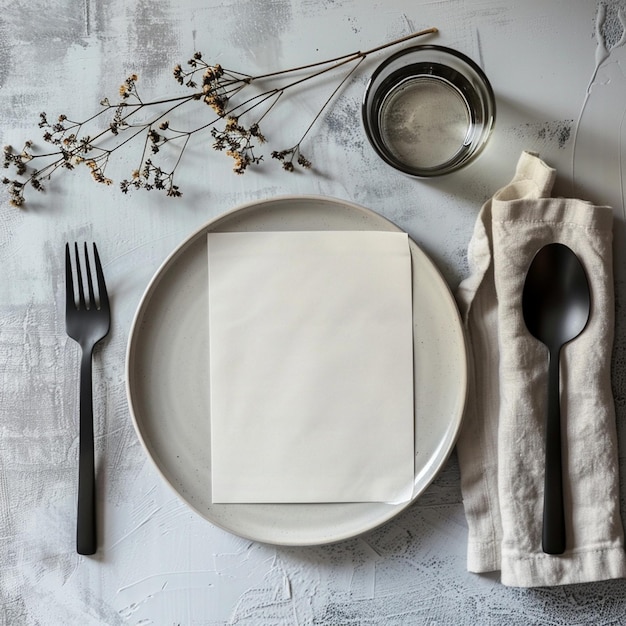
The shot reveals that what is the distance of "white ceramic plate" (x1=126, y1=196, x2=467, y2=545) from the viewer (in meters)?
0.66

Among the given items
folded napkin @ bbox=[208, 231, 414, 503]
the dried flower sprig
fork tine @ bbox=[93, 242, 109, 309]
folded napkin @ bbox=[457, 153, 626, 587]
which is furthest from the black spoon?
fork tine @ bbox=[93, 242, 109, 309]

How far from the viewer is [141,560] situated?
70 centimetres

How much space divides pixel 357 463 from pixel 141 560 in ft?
0.90

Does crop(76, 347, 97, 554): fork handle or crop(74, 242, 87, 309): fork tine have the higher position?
crop(74, 242, 87, 309): fork tine

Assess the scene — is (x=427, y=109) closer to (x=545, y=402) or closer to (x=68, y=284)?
(x=545, y=402)

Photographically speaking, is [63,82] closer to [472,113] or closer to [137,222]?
[137,222]

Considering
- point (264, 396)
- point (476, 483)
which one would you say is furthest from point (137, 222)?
point (476, 483)

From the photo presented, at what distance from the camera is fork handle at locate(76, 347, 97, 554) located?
677 mm

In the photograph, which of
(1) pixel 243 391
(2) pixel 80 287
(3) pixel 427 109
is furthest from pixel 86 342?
(3) pixel 427 109

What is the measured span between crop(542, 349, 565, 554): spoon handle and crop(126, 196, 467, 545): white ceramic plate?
98 millimetres

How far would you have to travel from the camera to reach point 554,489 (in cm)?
64

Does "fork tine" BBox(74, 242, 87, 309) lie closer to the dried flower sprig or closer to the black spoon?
the dried flower sprig

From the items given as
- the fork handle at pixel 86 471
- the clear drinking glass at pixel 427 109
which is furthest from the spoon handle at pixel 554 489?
the fork handle at pixel 86 471

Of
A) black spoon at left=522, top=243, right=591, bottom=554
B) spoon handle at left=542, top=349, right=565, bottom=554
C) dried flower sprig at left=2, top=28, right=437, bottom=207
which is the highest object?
dried flower sprig at left=2, top=28, right=437, bottom=207
